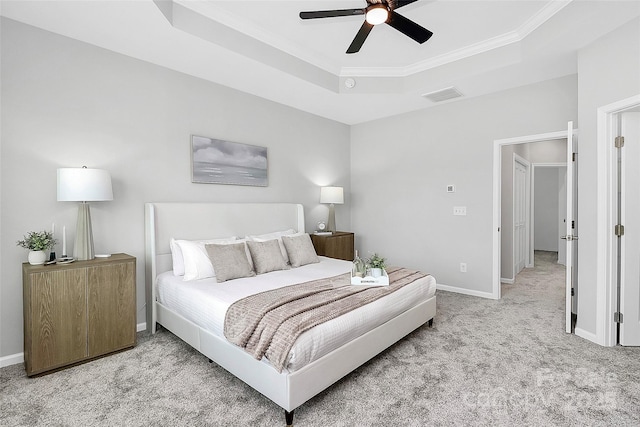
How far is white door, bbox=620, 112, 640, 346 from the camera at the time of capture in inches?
106

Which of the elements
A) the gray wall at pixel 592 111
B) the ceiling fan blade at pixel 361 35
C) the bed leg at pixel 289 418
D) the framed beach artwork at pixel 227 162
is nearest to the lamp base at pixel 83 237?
the framed beach artwork at pixel 227 162

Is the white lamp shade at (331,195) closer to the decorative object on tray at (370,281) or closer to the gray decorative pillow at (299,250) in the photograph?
the gray decorative pillow at (299,250)

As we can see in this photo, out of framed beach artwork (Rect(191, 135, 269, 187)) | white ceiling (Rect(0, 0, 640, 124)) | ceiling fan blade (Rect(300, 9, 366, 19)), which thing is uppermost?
white ceiling (Rect(0, 0, 640, 124))

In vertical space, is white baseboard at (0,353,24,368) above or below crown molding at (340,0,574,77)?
below

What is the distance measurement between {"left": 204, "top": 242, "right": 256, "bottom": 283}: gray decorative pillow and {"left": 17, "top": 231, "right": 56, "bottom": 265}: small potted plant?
3.89ft

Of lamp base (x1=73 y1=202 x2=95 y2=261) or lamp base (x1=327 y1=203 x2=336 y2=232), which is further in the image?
lamp base (x1=327 y1=203 x2=336 y2=232)

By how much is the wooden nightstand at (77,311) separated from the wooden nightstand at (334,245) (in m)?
2.43

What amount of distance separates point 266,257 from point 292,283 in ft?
1.88

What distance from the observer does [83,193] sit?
2527 millimetres

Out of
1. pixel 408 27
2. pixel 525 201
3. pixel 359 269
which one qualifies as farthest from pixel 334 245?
pixel 525 201

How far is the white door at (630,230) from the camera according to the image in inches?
106

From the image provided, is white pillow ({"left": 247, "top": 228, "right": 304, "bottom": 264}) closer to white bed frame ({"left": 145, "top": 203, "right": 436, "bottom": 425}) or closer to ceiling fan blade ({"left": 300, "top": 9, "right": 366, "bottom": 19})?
white bed frame ({"left": 145, "top": 203, "right": 436, "bottom": 425})

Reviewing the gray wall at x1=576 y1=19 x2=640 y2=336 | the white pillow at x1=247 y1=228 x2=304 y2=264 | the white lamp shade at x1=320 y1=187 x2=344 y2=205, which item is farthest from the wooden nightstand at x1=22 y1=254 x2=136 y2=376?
the gray wall at x1=576 y1=19 x2=640 y2=336

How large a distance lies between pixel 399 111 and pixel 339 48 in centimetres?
175
